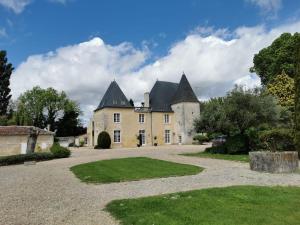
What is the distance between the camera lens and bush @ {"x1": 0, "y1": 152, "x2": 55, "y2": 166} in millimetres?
18095

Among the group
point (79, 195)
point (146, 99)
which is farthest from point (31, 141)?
point (146, 99)

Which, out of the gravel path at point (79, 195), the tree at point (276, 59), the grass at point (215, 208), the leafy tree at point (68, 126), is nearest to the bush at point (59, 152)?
the gravel path at point (79, 195)

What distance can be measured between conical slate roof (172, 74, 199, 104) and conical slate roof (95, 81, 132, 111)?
6.59 meters

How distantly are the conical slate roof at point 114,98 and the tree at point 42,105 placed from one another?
63.0ft

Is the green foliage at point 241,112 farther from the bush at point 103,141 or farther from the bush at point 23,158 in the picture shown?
the bush at point 103,141

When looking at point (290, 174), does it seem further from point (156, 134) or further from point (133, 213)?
point (156, 134)

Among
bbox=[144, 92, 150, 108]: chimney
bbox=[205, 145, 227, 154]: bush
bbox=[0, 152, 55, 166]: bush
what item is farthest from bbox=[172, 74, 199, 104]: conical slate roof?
bbox=[0, 152, 55, 166]: bush

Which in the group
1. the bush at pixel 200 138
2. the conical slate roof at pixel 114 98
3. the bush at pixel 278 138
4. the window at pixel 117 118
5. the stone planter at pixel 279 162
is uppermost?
the conical slate roof at pixel 114 98

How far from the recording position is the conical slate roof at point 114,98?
120 feet

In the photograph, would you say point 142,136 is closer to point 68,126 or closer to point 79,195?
point 68,126

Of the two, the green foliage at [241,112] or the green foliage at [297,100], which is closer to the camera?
the green foliage at [297,100]

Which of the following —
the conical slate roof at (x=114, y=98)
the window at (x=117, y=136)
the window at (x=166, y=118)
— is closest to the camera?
the conical slate roof at (x=114, y=98)

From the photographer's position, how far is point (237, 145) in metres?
20.5

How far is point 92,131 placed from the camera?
41.8 metres
